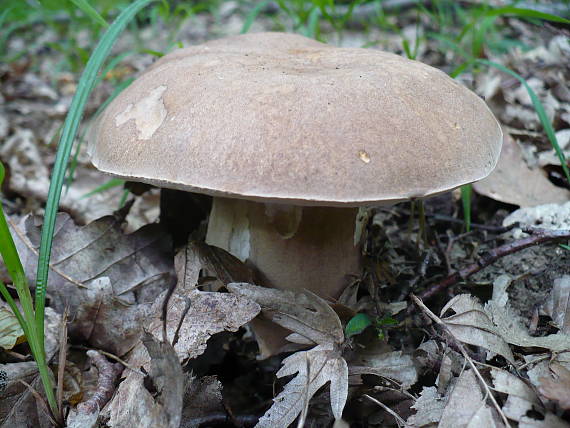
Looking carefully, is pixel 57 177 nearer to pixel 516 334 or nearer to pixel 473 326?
pixel 473 326

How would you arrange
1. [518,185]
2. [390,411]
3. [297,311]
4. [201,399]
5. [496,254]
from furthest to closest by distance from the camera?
1. [518,185]
2. [496,254]
3. [297,311]
4. [201,399]
5. [390,411]

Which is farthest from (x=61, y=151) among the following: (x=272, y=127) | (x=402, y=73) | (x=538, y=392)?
(x=538, y=392)

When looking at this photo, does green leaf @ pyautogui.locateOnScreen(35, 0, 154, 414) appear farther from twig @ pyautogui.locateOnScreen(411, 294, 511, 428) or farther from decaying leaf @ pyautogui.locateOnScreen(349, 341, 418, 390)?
twig @ pyautogui.locateOnScreen(411, 294, 511, 428)

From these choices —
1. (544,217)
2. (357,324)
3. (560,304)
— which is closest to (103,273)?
(357,324)

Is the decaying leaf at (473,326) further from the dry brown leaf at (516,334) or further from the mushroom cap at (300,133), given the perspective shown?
the mushroom cap at (300,133)

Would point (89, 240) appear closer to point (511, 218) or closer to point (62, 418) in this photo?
point (62, 418)

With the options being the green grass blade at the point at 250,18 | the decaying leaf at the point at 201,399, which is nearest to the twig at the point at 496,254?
the decaying leaf at the point at 201,399

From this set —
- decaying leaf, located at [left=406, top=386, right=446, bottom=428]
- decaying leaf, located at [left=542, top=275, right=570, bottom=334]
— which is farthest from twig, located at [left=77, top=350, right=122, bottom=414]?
decaying leaf, located at [left=542, top=275, right=570, bottom=334]
